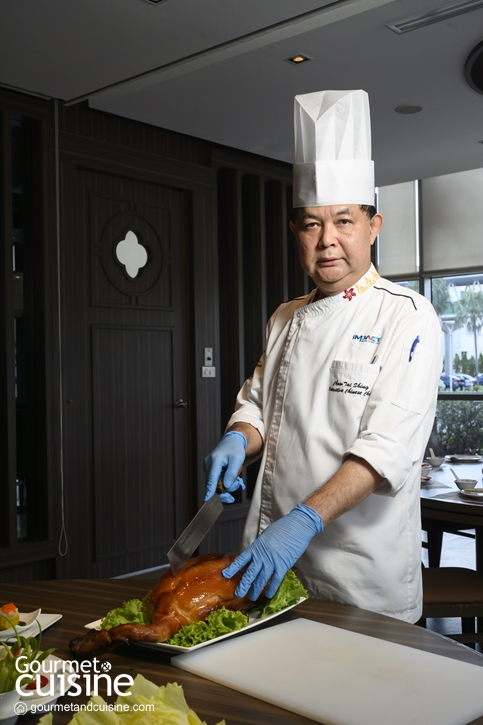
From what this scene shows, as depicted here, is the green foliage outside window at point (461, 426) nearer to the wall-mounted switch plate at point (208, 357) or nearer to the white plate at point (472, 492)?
the wall-mounted switch plate at point (208, 357)

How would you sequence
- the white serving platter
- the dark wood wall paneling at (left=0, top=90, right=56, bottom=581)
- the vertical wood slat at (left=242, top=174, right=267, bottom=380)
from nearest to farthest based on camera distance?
the white serving platter → the dark wood wall paneling at (left=0, top=90, right=56, bottom=581) → the vertical wood slat at (left=242, top=174, right=267, bottom=380)

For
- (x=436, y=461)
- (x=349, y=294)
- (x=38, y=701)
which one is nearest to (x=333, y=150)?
(x=349, y=294)

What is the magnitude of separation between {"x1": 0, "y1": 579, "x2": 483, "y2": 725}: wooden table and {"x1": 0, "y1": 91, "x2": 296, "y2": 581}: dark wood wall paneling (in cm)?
247

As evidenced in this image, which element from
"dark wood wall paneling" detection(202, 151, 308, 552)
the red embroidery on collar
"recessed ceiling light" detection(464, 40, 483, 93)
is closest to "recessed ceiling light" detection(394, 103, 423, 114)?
"recessed ceiling light" detection(464, 40, 483, 93)

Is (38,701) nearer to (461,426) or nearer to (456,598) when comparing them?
(456,598)

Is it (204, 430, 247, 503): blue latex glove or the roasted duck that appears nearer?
the roasted duck

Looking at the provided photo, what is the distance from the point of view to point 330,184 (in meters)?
1.69

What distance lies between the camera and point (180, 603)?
116 cm

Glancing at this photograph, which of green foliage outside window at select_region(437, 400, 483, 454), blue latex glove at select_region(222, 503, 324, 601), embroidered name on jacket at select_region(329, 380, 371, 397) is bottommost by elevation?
green foliage outside window at select_region(437, 400, 483, 454)

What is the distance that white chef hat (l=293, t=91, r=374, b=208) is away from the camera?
5.56 feet

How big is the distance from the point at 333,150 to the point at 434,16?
157 cm

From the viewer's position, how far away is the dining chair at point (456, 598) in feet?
8.06

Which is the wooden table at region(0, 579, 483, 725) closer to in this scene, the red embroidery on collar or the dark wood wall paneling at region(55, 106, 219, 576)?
the red embroidery on collar

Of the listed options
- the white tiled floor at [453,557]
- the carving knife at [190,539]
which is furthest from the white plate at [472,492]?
the carving knife at [190,539]
